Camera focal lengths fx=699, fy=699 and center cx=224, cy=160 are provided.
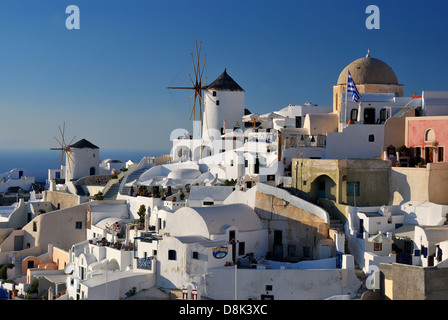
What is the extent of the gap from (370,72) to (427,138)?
792cm

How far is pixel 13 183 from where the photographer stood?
53094mm

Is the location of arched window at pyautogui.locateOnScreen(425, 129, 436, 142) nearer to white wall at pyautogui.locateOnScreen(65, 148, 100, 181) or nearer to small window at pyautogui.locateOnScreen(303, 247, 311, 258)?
small window at pyautogui.locateOnScreen(303, 247, 311, 258)

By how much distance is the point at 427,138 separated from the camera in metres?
28.3

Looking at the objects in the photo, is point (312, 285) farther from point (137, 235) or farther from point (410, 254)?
point (137, 235)

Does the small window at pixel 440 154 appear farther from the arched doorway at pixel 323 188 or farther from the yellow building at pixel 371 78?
the yellow building at pixel 371 78

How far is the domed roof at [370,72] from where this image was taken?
3531cm

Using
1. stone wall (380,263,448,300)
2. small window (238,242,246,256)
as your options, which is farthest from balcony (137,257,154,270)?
stone wall (380,263,448,300)

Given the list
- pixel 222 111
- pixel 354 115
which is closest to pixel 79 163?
pixel 222 111

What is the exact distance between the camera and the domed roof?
3531 cm

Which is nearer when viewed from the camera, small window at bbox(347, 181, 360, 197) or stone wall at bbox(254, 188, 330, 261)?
stone wall at bbox(254, 188, 330, 261)

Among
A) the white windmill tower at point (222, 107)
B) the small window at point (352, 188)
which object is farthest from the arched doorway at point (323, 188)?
the white windmill tower at point (222, 107)

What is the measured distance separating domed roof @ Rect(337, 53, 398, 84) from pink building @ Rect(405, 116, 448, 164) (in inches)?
249

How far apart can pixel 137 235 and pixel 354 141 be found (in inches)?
399

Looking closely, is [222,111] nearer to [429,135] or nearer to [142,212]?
[142,212]
